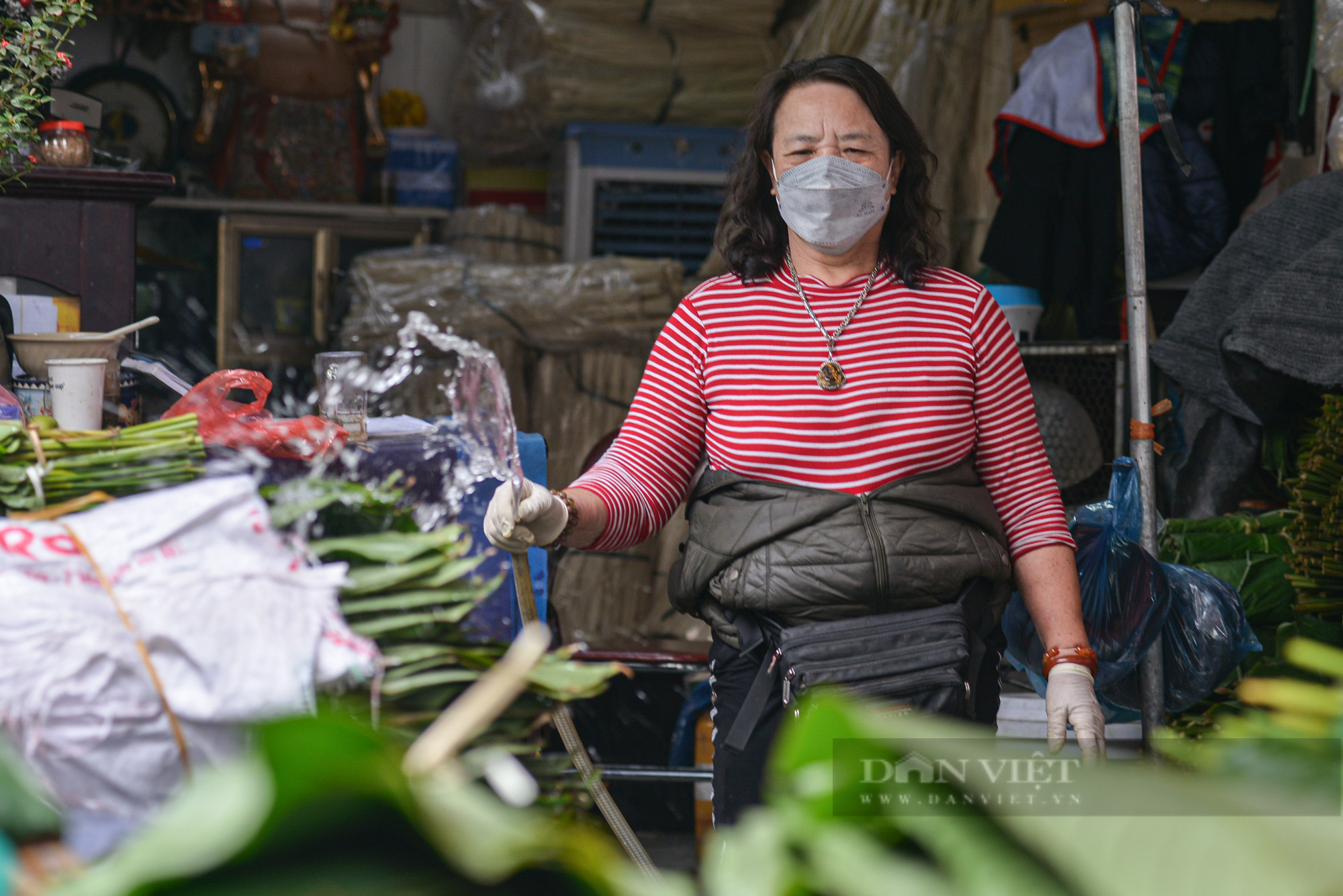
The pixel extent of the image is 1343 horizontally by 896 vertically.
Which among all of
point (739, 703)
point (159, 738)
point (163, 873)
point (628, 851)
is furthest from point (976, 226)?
point (163, 873)

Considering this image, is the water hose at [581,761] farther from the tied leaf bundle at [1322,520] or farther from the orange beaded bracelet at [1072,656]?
the tied leaf bundle at [1322,520]

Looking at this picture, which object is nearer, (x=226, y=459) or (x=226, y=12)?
(x=226, y=459)

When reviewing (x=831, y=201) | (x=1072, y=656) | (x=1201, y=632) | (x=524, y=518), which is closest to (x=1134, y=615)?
(x=1201, y=632)

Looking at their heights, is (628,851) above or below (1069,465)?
below

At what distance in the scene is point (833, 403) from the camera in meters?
1.49

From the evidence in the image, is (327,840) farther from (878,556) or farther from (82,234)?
(82,234)

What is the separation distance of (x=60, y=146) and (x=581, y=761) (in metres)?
1.82

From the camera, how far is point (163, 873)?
33 cm

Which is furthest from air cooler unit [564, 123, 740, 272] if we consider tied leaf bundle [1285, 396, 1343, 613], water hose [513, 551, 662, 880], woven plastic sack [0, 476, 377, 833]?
woven plastic sack [0, 476, 377, 833]

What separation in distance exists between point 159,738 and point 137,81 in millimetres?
4496

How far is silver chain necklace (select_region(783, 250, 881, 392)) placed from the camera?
150 cm

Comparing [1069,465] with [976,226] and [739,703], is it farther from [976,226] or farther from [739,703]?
[739,703]

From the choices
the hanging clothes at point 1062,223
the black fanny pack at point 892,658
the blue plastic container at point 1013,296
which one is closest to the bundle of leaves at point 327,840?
the black fanny pack at point 892,658

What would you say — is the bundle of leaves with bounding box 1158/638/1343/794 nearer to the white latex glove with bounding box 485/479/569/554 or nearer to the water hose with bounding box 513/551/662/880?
the water hose with bounding box 513/551/662/880
